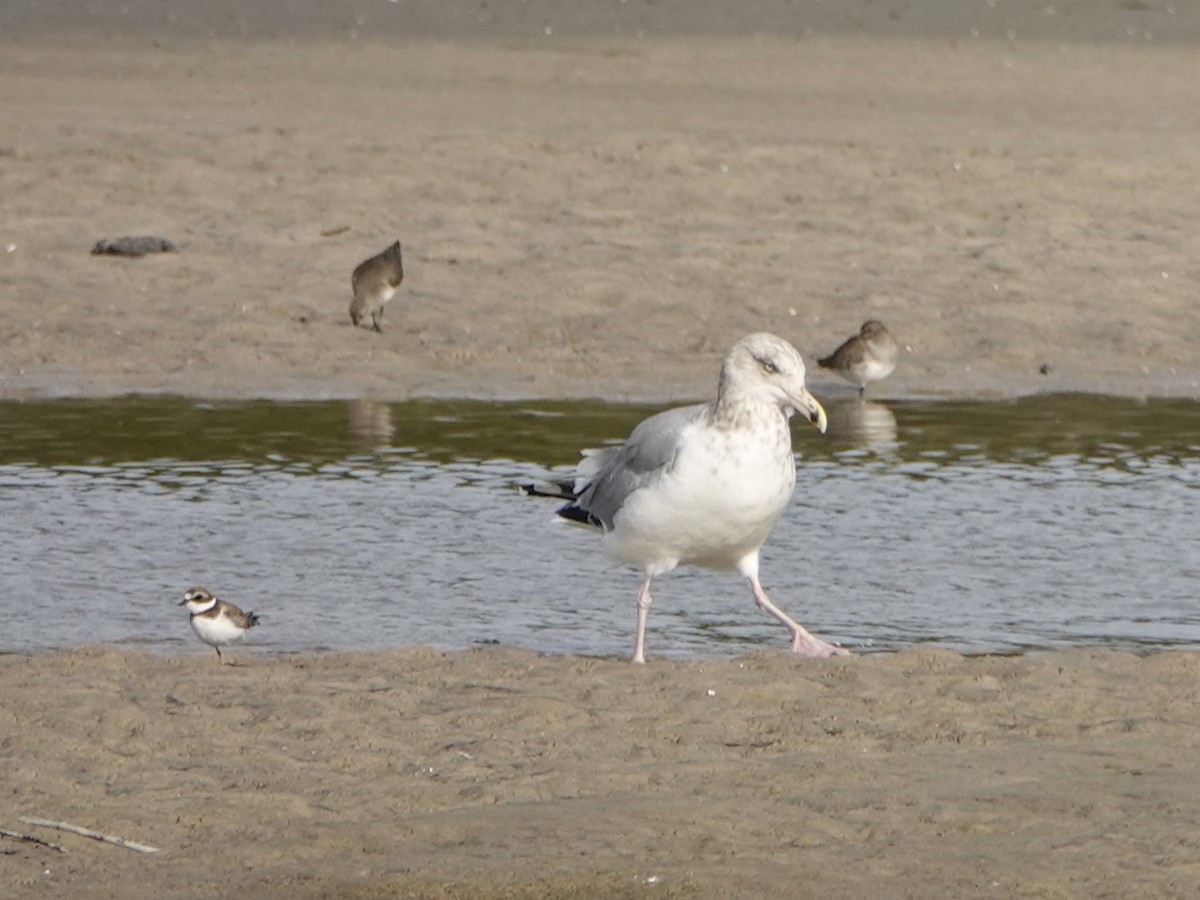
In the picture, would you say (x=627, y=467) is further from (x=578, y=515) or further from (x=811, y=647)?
(x=811, y=647)

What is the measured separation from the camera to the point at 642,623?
807cm

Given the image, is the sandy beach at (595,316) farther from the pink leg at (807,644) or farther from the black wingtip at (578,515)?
the black wingtip at (578,515)

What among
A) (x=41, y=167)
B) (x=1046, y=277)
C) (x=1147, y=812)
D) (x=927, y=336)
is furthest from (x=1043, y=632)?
(x=41, y=167)

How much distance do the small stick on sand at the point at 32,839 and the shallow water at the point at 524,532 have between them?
2418mm

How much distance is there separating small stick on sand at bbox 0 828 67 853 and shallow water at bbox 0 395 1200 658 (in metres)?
2.42

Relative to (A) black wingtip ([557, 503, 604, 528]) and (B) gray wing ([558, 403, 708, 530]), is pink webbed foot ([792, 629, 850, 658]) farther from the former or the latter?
(A) black wingtip ([557, 503, 604, 528])

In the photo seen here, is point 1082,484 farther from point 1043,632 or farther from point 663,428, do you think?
point 663,428

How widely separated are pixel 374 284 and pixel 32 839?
8.56 m

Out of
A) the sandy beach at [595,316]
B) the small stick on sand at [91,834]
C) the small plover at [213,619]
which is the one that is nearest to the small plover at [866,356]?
the sandy beach at [595,316]

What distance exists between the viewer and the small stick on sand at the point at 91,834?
229 inches

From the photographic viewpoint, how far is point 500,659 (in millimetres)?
7785

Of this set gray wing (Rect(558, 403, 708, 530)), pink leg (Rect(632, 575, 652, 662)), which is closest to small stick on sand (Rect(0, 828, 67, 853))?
pink leg (Rect(632, 575, 652, 662))

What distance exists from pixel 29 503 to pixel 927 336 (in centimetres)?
628

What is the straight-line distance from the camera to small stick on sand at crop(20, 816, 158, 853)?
5.82 metres
